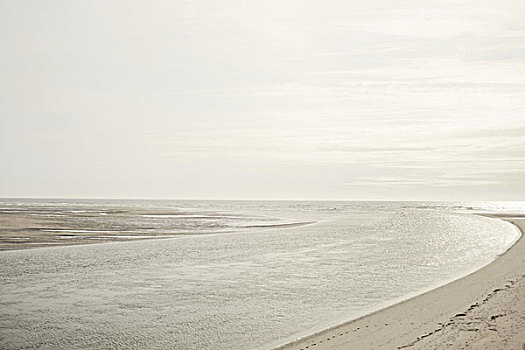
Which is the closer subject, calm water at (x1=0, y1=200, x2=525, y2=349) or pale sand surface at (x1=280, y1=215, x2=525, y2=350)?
pale sand surface at (x1=280, y1=215, x2=525, y2=350)

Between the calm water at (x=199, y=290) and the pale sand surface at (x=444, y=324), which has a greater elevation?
the pale sand surface at (x=444, y=324)

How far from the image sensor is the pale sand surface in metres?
9.55

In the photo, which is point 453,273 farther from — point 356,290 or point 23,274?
point 23,274

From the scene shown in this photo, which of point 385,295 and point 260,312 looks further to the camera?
point 385,295

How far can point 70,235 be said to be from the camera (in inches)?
1426

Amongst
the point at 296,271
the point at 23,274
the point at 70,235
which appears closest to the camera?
the point at 23,274

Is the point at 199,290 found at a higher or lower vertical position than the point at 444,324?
lower

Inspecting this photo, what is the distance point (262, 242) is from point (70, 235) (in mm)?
14841

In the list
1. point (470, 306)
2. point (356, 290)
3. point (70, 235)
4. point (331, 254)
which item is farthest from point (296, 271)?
point (70, 235)

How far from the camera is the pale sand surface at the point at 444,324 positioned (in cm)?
955

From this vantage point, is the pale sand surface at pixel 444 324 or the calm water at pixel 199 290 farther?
the calm water at pixel 199 290

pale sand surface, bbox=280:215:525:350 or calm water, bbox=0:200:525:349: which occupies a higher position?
pale sand surface, bbox=280:215:525:350

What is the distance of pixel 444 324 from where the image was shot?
10984mm

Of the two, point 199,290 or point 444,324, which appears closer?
point 444,324
